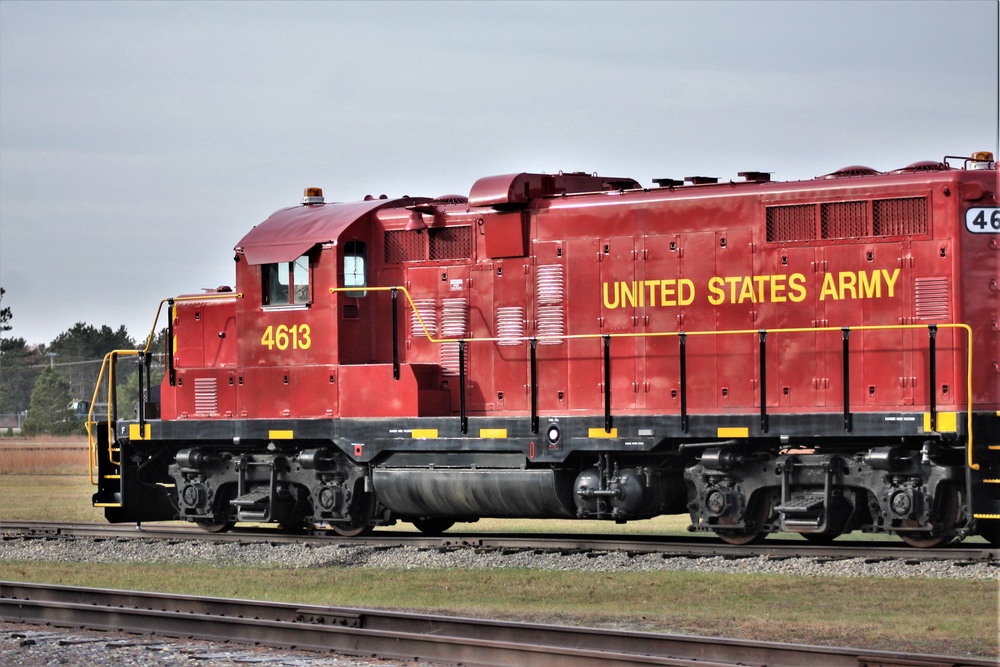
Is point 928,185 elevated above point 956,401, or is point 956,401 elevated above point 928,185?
point 928,185

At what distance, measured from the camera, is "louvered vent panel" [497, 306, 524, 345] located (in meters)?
15.7

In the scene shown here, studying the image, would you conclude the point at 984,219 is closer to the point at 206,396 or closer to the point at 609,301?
the point at 609,301

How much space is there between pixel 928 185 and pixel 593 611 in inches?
225

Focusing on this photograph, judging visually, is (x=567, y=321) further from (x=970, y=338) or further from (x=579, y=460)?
(x=970, y=338)

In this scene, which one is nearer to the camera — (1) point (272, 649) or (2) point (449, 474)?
(1) point (272, 649)

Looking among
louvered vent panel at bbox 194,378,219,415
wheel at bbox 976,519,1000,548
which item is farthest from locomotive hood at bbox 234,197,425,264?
wheel at bbox 976,519,1000,548

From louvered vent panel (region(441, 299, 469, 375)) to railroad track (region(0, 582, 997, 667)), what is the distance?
5.62 meters

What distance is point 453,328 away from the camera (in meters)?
Answer: 16.1

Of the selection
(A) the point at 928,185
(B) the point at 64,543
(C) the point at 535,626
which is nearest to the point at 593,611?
(C) the point at 535,626

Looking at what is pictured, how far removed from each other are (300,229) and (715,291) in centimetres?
521

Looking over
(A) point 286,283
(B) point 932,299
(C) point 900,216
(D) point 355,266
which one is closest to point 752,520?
(B) point 932,299

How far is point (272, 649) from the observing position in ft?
31.5

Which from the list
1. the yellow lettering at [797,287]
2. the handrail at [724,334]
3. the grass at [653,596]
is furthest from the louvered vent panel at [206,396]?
the yellow lettering at [797,287]

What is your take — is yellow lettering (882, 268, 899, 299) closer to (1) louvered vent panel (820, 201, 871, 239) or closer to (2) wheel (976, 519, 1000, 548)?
(1) louvered vent panel (820, 201, 871, 239)
